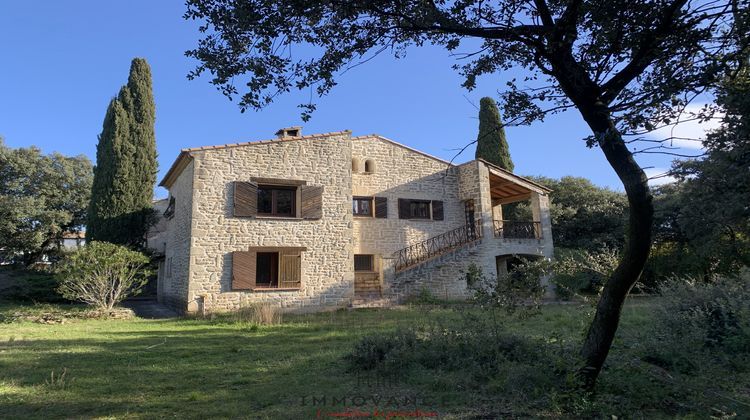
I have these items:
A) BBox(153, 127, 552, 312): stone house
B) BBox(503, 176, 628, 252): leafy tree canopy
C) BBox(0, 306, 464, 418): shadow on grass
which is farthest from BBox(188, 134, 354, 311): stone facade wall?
BBox(503, 176, 628, 252): leafy tree canopy

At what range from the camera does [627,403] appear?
13.8 feet

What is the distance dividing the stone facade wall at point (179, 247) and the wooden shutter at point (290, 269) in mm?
3002

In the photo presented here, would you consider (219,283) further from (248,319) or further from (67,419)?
(67,419)

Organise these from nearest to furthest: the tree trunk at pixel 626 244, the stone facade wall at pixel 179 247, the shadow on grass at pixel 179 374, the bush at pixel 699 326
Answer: the tree trunk at pixel 626 244 → the shadow on grass at pixel 179 374 → the bush at pixel 699 326 → the stone facade wall at pixel 179 247

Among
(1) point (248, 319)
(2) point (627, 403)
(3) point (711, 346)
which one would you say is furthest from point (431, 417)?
(1) point (248, 319)

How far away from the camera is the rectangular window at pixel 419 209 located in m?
19.0

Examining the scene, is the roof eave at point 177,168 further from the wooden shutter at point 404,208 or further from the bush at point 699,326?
the bush at point 699,326

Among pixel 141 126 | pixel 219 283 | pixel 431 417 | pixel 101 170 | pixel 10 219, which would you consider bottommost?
pixel 431 417

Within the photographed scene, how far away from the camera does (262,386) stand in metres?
5.30

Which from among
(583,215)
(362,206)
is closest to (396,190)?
(362,206)

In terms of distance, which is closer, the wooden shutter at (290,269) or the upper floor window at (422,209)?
the wooden shutter at (290,269)

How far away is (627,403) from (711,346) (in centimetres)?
295

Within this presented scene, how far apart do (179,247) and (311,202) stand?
5191mm

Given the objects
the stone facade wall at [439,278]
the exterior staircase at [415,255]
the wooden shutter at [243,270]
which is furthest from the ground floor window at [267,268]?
the stone facade wall at [439,278]
